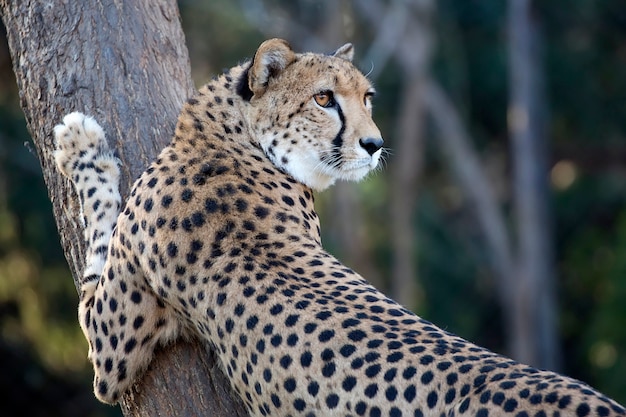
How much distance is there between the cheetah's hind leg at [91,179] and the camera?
5184 millimetres

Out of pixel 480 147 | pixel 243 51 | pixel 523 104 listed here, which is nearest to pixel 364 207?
pixel 480 147

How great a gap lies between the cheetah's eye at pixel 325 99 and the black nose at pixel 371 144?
0.26m

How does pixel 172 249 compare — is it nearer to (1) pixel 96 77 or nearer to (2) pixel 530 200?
(1) pixel 96 77

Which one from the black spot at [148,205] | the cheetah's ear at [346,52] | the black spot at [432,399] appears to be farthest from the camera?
the cheetah's ear at [346,52]

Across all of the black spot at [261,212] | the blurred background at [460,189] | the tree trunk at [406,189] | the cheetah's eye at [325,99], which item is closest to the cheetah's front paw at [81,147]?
the black spot at [261,212]

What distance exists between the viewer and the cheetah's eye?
5352 millimetres

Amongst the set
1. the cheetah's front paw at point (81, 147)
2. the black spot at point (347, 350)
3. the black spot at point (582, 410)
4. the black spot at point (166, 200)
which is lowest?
the black spot at point (347, 350)

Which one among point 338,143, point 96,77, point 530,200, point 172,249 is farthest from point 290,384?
point 530,200

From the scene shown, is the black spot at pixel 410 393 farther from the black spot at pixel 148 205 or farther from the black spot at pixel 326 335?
the black spot at pixel 148 205

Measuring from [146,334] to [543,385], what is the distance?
1900 millimetres

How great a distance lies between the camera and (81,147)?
17.1 feet

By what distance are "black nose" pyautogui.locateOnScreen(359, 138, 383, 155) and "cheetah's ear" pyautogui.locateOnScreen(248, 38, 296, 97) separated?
569mm

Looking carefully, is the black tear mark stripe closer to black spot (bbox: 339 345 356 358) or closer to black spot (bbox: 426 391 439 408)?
black spot (bbox: 339 345 356 358)

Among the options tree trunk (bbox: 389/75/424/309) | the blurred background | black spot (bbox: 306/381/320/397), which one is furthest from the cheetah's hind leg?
tree trunk (bbox: 389/75/424/309)
